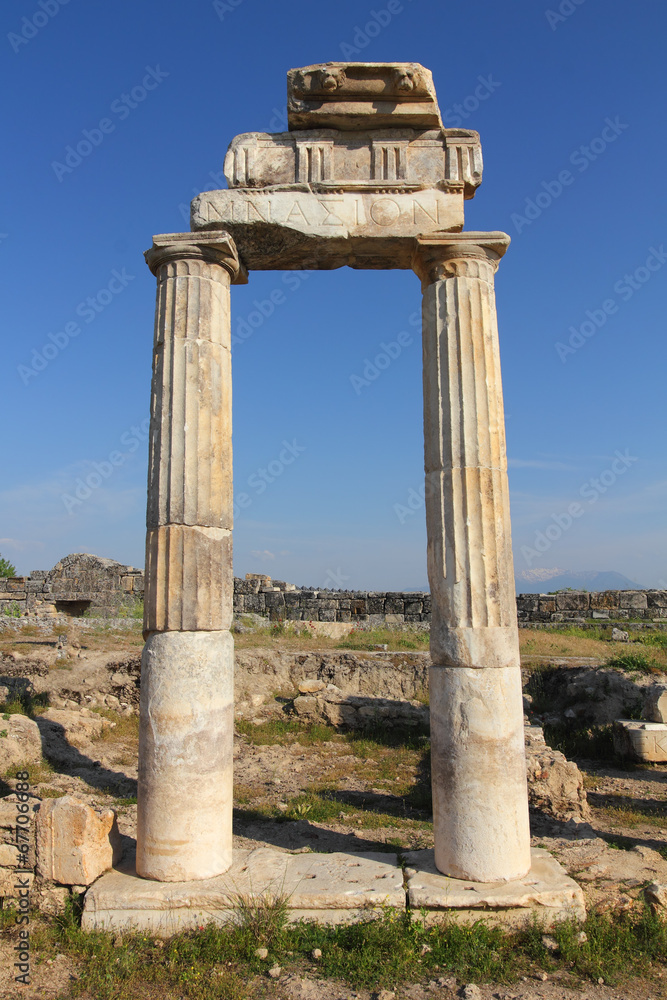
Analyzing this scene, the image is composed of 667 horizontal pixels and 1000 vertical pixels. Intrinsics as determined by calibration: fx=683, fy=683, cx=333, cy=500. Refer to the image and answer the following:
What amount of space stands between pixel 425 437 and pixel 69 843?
4565 millimetres

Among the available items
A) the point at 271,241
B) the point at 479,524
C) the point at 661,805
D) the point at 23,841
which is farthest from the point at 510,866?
the point at 271,241

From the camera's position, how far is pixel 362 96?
21.4 feet

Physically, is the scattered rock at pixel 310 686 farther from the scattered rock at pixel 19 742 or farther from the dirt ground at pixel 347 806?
the scattered rock at pixel 19 742

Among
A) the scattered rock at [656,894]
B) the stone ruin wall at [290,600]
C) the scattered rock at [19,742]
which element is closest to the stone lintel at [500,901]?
the scattered rock at [656,894]

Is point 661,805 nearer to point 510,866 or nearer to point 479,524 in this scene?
point 510,866

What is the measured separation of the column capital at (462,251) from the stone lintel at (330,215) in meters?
0.11

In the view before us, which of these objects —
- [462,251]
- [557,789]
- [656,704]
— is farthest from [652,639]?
[462,251]

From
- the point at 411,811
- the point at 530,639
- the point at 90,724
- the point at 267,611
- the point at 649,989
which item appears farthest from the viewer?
the point at 267,611

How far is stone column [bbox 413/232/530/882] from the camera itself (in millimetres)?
5543

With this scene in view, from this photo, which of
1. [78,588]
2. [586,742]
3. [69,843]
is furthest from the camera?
[78,588]

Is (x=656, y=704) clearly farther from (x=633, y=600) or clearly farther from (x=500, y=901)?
(x=633, y=600)

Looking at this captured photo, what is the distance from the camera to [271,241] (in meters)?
6.64

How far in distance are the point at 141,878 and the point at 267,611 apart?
1694cm

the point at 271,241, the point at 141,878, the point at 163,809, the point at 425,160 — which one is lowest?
the point at 141,878
